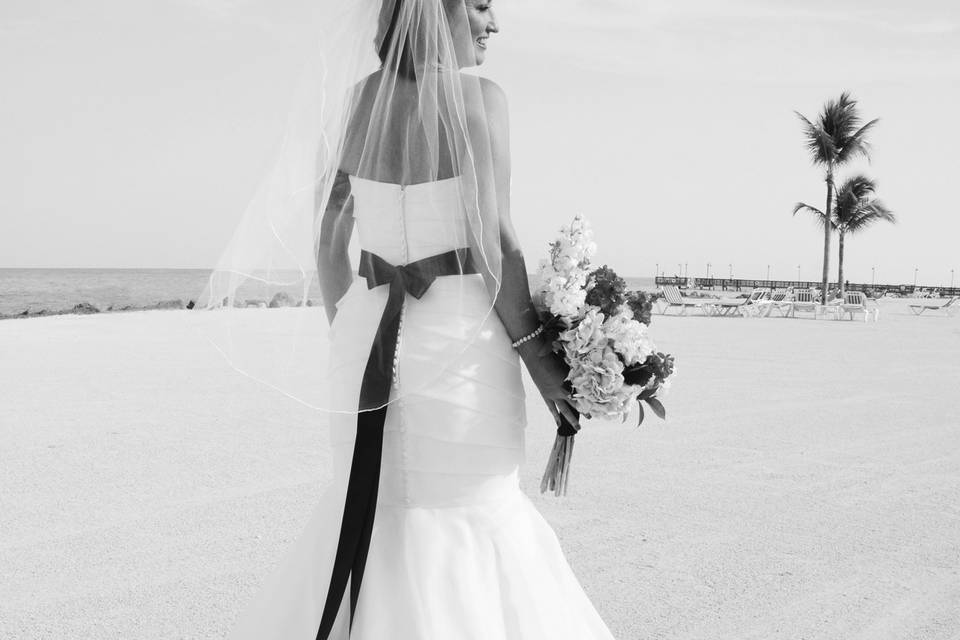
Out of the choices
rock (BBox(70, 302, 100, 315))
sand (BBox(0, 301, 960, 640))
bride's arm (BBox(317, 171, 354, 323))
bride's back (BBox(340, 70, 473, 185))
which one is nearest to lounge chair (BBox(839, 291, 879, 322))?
Answer: sand (BBox(0, 301, 960, 640))

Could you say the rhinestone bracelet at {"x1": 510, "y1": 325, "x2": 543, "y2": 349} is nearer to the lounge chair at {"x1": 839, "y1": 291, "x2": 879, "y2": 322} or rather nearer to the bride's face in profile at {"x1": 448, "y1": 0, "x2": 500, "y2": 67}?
the bride's face in profile at {"x1": 448, "y1": 0, "x2": 500, "y2": 67}

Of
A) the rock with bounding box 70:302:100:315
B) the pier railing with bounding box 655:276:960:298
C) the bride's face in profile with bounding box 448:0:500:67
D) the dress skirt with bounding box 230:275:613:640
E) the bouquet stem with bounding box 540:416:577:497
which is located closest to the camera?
the dress skirt with bounding box 230:275:613:640

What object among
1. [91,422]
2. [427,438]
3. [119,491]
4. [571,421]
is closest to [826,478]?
[571,421]

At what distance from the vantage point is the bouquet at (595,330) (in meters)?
2.55

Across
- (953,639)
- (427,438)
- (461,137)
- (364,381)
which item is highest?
(461,137)

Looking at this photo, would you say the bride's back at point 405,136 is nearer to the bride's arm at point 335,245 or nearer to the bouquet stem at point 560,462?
the bride's arm at point 335,245

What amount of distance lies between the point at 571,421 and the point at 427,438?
49 cm

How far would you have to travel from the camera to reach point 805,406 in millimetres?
9375

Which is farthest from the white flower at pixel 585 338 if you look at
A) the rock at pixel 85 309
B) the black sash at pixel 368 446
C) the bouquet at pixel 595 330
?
the rock at pixel 85 309

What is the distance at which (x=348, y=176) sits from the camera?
278 centimetres

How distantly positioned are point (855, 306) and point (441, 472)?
27.8 meters

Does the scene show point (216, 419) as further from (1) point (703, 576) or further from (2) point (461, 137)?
(2) point (461, 137)

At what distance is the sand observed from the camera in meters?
3.74

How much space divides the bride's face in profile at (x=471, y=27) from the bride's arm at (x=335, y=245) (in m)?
0.56
